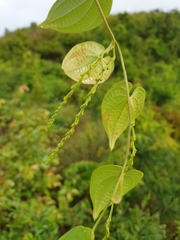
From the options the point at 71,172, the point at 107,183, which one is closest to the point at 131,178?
the point at 107,183

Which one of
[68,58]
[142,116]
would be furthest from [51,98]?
[68,58]

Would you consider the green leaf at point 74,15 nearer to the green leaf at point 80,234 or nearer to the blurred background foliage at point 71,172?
the green leaf at point 80,234

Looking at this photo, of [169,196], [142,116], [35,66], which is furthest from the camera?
[35,66]

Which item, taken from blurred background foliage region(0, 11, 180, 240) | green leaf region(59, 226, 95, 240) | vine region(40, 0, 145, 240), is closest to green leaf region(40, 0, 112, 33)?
vine region(40, 0, 145, 240)

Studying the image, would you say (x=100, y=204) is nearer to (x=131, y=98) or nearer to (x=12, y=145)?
(x=131, y=98)

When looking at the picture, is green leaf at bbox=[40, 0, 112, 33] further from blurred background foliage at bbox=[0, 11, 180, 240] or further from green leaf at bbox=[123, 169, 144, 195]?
blurred background foliage at bbox=[0, 11, 180, 240]

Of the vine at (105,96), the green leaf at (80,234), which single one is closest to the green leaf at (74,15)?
the vine at (105,96)
